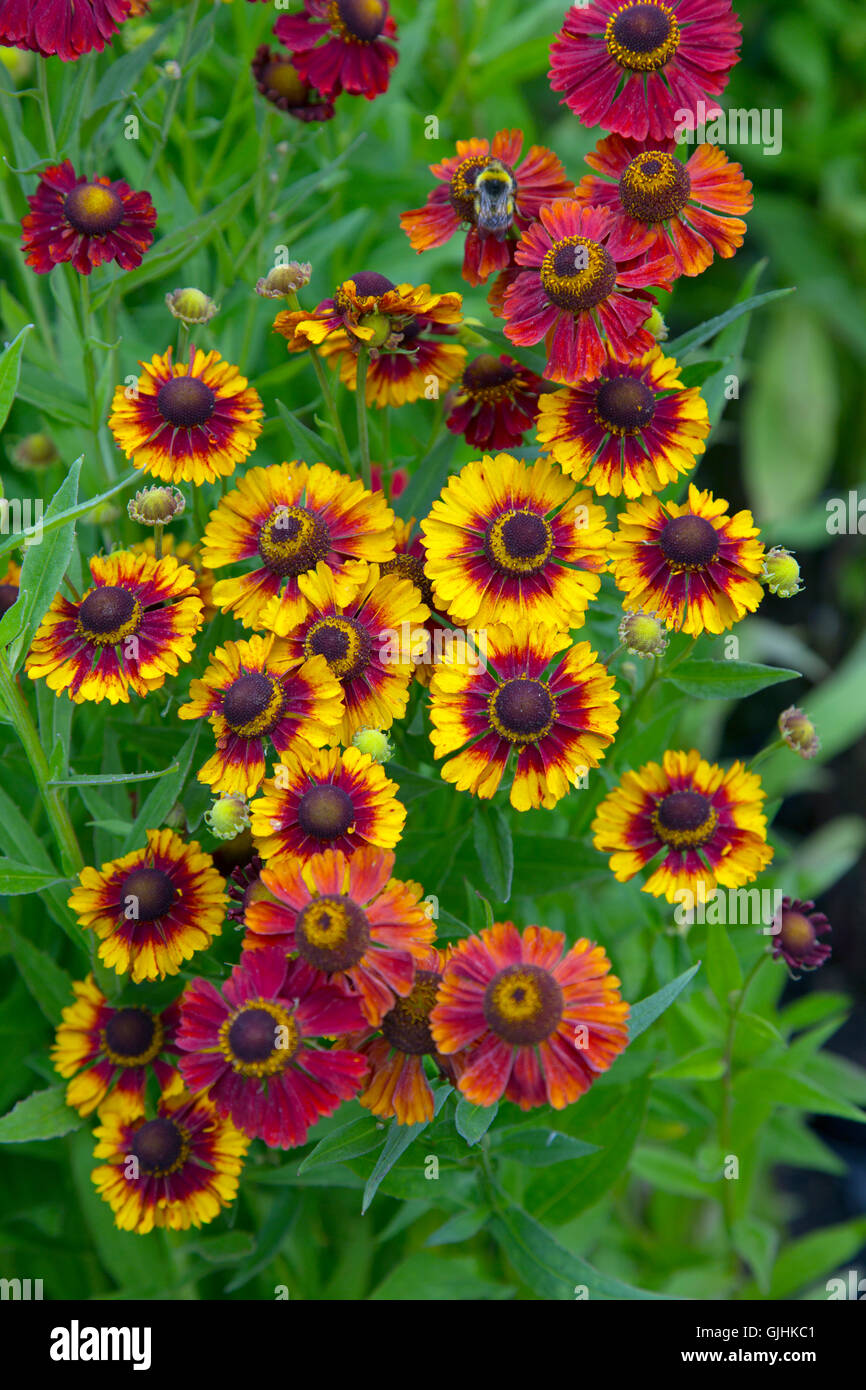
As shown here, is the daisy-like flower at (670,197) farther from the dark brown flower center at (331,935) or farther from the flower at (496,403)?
the dark brown flower center at (331,935)

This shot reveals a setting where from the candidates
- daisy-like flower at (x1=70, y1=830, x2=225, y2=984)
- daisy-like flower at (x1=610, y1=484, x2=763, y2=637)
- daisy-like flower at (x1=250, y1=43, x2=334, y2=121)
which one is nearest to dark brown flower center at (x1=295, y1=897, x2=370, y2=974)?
daisy-like flower at (x1=70, y1=830, x2=225, y2=984)

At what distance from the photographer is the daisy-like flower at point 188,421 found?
712 mm

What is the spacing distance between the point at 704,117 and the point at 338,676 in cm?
39

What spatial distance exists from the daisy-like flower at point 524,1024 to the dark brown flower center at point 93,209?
0.49m

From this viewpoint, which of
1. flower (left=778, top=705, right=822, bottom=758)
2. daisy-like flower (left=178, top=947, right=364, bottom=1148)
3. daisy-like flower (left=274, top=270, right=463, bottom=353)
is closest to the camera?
daisy-like flower (left=178, top=947, right=364, bottom=1148)

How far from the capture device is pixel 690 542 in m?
0.69

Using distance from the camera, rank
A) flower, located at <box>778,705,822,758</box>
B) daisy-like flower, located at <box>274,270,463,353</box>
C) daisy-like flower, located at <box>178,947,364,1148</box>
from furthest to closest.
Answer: flower, located at <box>778,705,822,758</box> → daisy-like flower, located at <box>274,270,463,353</box> → daisy-like flower, located at <box>178,947,364,1148</box>

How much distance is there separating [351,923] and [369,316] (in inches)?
13.9

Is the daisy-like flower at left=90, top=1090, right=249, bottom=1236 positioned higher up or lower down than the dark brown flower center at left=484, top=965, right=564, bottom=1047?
lower down

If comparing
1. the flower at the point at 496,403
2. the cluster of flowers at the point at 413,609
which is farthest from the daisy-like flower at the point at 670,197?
the flower at the point at 496,403

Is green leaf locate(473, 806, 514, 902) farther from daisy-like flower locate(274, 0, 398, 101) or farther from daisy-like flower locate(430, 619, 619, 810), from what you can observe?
daisy-like flower locate(274, 0, 398, 101)

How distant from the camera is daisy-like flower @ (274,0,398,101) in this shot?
82cm

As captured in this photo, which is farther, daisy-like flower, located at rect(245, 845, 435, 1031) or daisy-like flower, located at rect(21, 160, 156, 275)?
daisy-like flower, located at rect(21, 160, 156, 275)
